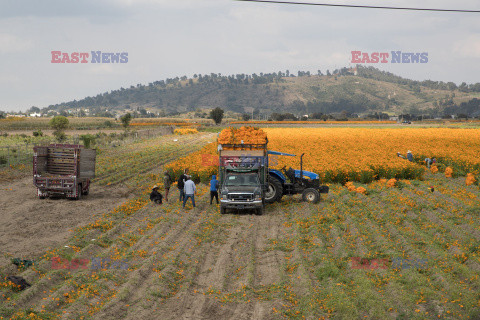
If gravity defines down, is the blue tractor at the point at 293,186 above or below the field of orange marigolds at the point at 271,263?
above

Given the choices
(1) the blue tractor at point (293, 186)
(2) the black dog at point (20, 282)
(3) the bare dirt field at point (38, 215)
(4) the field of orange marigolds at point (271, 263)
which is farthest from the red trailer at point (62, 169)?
(2) the black dog at point (20, 282)

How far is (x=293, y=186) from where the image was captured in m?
26.7

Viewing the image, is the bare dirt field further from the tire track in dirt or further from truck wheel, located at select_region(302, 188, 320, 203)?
truck wheel, located at select_region(302, 188, 320, 203)

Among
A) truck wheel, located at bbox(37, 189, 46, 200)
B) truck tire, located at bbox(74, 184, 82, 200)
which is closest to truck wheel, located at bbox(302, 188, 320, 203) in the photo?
truck tire, located at bbox(74, 184, 82, 200)

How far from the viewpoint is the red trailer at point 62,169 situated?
1085 inches

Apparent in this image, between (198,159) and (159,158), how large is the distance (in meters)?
16.5

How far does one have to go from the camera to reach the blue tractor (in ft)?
85.7

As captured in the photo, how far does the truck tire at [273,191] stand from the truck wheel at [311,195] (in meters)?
1.27

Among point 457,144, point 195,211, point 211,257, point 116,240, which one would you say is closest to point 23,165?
point 195,211

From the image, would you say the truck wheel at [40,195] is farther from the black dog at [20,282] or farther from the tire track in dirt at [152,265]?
the black dog at [20,282]

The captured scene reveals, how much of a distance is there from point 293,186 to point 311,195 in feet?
3.67

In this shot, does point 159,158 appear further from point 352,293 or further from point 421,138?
point 352,293

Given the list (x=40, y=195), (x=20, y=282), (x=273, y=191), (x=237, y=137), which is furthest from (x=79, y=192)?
(x=237, y=137)

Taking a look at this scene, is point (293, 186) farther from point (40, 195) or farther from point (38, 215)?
point (40, 195)
